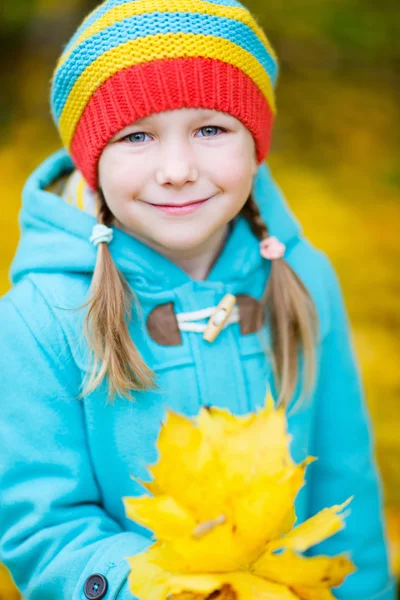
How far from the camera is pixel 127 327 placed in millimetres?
1457

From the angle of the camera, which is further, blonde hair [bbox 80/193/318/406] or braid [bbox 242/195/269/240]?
braid [bbox 242/195/269/240]

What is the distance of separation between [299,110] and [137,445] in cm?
315

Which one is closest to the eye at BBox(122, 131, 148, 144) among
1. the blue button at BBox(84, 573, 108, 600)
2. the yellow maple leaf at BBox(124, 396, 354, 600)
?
the yellow maple leaf at BBox(124, 396, 354, 600)

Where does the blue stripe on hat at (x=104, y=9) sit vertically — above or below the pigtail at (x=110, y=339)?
above

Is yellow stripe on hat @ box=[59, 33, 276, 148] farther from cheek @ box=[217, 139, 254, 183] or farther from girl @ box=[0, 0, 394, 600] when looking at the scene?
cheek @ box=[217, 139, 254, 183]

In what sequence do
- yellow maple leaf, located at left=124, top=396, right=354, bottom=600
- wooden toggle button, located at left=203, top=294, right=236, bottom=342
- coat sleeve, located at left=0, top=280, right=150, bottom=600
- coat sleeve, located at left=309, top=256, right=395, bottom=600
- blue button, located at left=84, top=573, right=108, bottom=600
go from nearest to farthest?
1. yellow maple leaf, located at left=124, top=396, right=354, bottom=600
2. blue button, located at left=84, top=573, right=108, bottom=600
3. coat sleeve, located at left=0, top=280, right=150, bottom=600
4. wooden toggle button, located at left=203, top=294, right=236, bottom=342
5. coat sleeve, located at left=309, top=256, right=395, bottom=600

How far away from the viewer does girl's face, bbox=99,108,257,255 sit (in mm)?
1362

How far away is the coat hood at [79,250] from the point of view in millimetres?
1481

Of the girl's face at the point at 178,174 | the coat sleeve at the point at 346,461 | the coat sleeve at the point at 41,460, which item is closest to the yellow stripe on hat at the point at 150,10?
the girl's face at the point at 178,174

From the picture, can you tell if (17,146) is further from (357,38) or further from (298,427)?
(298,427)

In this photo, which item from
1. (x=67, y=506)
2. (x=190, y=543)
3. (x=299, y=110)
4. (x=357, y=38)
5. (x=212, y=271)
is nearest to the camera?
(x=190, y=543)

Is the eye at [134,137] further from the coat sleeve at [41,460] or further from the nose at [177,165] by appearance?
the coat sleeve at [41,460]

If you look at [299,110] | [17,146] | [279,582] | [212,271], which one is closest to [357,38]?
[299,110]

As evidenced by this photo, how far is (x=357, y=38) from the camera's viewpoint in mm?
4629
